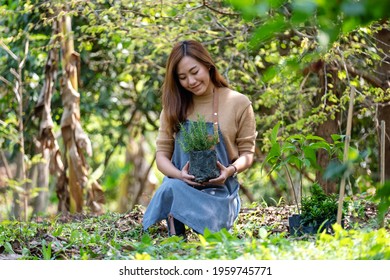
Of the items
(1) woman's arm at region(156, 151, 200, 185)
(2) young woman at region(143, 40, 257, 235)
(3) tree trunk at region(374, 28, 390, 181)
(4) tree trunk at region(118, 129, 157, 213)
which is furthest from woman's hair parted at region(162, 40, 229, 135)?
(4) tree trunk at region(118, 129, 157, 213)

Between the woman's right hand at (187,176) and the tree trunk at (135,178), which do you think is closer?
the woman's right hand at (187,176)

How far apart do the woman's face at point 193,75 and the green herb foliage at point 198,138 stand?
24 centimetres

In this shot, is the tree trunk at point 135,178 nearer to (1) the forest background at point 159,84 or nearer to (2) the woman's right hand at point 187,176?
(1) the forest background at point 159,84

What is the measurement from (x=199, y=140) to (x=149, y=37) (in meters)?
2.58

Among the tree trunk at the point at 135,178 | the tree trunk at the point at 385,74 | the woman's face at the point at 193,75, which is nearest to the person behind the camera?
the woman's face at the point at 193,75

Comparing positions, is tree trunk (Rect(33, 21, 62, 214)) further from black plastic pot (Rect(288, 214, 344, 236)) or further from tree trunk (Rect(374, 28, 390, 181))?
black plastic pot (Rect(288, 214, 344, 236))

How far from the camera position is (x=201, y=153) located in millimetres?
3840

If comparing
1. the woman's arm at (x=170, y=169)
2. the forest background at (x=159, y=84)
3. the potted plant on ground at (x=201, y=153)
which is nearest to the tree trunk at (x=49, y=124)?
the forest background at (x=159, y=84)

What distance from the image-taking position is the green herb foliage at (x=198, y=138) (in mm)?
3857

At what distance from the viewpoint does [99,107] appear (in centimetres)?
861

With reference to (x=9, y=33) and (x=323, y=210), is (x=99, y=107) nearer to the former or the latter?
(x=9, y=33)

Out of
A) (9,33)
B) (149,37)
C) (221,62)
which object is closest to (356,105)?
(221,62)

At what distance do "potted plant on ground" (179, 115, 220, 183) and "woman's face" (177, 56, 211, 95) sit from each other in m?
0.30

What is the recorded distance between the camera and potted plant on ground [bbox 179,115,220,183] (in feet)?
12.6
